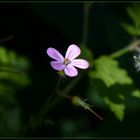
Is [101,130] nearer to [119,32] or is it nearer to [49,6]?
[119,32]

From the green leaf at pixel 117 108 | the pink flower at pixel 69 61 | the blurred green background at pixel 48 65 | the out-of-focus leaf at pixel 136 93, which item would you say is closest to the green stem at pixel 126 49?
the blurred green background at pixel 48 65

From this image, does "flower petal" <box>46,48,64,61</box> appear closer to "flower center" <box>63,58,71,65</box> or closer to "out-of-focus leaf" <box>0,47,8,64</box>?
"flower center" <box>63,58,71,65</box>

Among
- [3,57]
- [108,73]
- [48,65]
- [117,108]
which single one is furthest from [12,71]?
[48,65]

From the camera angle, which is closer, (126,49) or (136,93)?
(136,93)

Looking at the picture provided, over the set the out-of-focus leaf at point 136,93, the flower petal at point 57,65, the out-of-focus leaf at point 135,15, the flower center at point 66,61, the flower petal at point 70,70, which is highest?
the out-of-focus leaf at point 135,15

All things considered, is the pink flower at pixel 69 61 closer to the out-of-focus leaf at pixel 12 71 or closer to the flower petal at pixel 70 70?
the flower petal at pixel 70 70

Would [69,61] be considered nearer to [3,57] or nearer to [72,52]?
[72,52]

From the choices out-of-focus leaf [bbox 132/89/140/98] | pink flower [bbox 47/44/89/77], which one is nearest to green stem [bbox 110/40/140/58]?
out-of-focus leaf [bbox 132/89/140/98]
